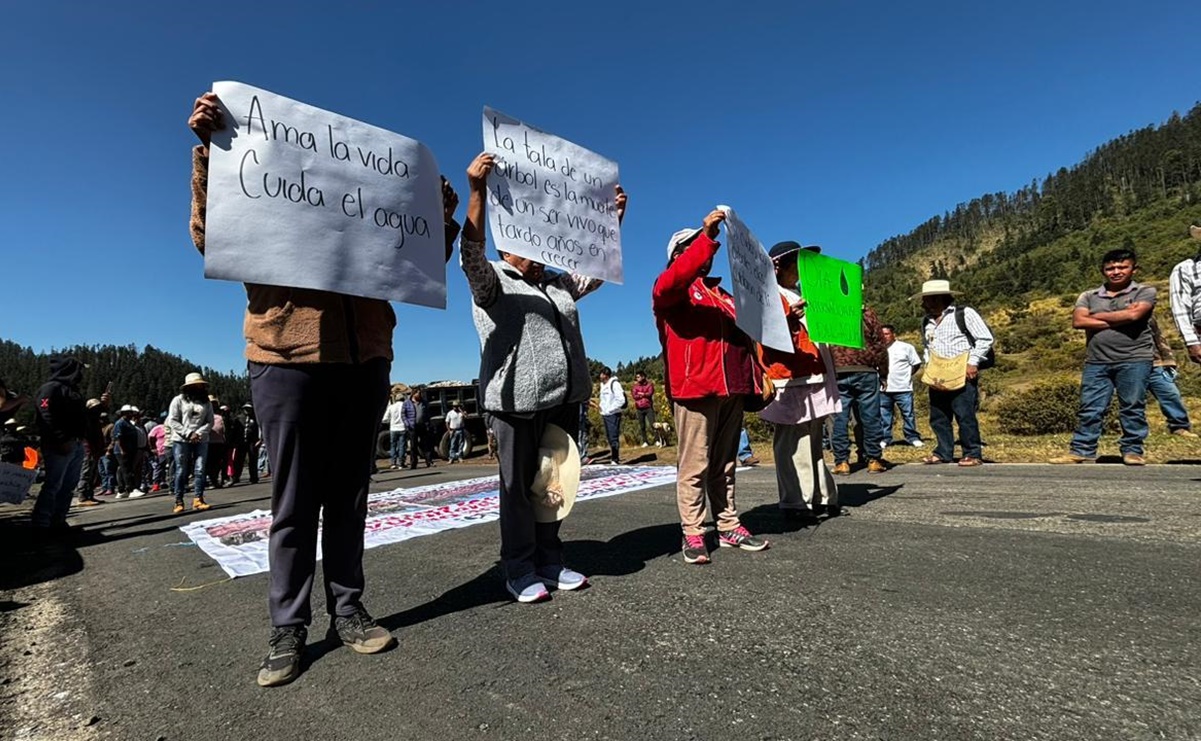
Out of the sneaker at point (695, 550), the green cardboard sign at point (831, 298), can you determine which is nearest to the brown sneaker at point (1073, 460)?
the green cardboard sign at point (831, 298)

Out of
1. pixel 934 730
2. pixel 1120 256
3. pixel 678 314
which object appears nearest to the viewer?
pixel 934 730

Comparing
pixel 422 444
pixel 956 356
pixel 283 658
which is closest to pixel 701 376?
pixel 283 658

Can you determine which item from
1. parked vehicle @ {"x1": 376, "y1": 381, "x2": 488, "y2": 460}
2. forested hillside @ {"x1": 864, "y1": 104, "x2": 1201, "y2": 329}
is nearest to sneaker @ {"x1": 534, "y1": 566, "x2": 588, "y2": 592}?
parked vehicle @ {"x1": 376, "y1": 381, "x2": 488, "y2": 460}

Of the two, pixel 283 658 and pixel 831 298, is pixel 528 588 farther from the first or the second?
pixel 831 298

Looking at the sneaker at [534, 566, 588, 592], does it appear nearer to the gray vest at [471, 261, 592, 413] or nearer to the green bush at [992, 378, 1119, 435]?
the gray vest at [471, 261, 592, 413]

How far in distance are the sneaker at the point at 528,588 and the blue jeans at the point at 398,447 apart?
12.8m

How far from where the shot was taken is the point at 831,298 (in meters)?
3.97

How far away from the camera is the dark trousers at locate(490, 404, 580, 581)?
2701 mm

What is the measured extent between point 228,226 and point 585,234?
1655mm

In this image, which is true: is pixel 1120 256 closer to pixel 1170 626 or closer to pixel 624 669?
pixel 1170 626

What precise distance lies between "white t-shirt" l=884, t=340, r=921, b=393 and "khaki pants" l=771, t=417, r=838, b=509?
229 inches

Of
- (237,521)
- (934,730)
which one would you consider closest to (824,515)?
(934,730)

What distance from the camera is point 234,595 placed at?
3131 millimetres

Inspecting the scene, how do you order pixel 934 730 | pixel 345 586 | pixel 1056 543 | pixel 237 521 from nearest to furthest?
pixel 934 730, pixel 345 586, pixel 1056 543, pixel 237 521
